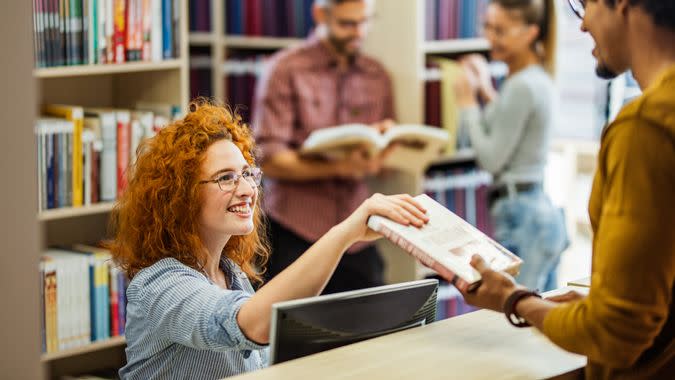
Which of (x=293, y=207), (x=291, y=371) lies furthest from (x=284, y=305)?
(x=293, y=207)

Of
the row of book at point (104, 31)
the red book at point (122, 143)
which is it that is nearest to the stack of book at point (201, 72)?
the row of book at point (104, 31)

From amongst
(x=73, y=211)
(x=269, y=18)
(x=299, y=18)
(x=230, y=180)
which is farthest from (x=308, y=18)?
(x=230, y=180)

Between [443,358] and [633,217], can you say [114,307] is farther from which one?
[633,217]

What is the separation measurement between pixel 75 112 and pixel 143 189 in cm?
133

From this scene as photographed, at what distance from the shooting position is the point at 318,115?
165 inches

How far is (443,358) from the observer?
173 cm

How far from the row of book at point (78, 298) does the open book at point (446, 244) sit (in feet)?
5.46

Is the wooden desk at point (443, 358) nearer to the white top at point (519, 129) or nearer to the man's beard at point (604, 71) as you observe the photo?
the man's beard at point (604, 71)

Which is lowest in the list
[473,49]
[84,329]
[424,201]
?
[84,329]

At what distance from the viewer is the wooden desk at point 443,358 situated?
1642 millimetres

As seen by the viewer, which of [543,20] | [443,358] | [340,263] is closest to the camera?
[443,358]

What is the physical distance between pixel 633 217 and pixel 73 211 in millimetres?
2321

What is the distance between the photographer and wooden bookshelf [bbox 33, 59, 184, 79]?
3184 mm

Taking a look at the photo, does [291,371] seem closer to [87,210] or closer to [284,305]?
[284,305]
